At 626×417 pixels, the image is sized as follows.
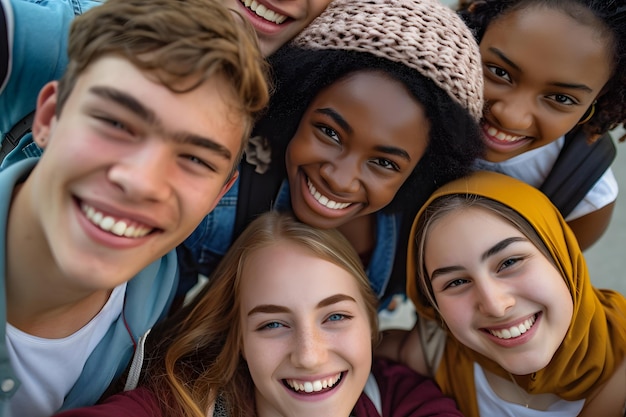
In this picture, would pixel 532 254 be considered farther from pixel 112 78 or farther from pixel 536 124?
pixel 112 78

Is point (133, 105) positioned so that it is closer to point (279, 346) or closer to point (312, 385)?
point (279, 346)

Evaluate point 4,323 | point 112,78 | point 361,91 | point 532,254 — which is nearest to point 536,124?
point 532,254

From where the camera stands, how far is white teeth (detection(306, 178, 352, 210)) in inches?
69.6

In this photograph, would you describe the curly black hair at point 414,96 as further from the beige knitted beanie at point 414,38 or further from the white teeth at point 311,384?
the white teeth at point 311,384

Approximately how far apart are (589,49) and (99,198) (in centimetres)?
138

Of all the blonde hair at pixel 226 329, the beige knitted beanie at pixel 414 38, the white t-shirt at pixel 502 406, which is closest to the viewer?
the beige knitted beanie at pixel 414 38

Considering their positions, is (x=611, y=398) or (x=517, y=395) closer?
(x=611, y=398)

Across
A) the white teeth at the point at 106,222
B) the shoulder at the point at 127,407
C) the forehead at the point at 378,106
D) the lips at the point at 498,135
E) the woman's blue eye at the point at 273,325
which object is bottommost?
the shoulder at the point at 127,407

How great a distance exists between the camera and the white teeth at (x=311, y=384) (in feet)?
5.53

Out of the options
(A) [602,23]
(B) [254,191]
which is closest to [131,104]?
(B) [254,191]

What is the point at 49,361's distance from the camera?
1.55 meters

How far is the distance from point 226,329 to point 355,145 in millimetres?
720

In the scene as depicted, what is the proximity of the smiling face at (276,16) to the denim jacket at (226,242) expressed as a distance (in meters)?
0.45

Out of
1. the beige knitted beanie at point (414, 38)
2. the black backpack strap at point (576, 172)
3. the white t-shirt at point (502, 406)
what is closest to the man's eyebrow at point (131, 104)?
the beige knitted beanie at point (414, 38)
